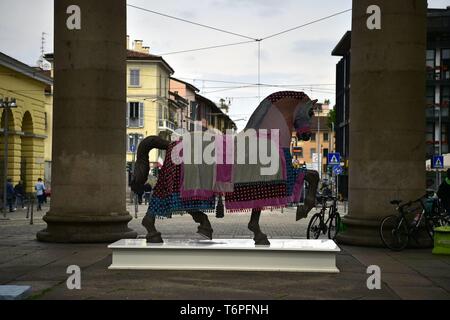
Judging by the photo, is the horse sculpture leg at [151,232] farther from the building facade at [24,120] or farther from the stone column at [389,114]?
the building facade at [24,120]

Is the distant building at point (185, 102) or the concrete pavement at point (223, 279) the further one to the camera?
the distant building at point (185, 102)

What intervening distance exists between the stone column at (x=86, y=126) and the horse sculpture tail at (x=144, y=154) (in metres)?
3.97

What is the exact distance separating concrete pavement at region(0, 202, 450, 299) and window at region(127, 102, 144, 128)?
55958 millimetres

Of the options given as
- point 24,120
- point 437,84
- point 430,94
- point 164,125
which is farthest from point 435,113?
point 24,120

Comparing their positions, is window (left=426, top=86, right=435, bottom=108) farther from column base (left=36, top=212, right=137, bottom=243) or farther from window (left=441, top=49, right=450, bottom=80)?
column base (left=36, top=212, right=137, bottom=243)

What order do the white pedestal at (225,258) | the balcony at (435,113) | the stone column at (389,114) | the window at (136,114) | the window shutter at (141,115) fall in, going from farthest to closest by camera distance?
the window shutter at (141,115), the window at (136,114), the balcony at (435,113), the stone column at (389,114), the white pedestal at (225,258)

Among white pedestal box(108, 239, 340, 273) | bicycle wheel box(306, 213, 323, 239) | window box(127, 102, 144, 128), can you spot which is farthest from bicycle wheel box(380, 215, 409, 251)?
window box(127, 102, 144, 128)

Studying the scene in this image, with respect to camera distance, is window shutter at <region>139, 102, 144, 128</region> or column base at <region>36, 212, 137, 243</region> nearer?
column base at <region>36, 212, 137, 243</region>

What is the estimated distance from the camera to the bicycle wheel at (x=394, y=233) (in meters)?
13.9

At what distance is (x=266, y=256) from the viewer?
10.6 m

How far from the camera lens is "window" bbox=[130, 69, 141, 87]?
68.8 metres

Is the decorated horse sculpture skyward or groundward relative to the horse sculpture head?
groundward

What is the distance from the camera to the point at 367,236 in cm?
1456

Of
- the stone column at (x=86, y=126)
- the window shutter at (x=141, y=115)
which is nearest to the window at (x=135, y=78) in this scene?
the window shutter at (x=141, y=115)
